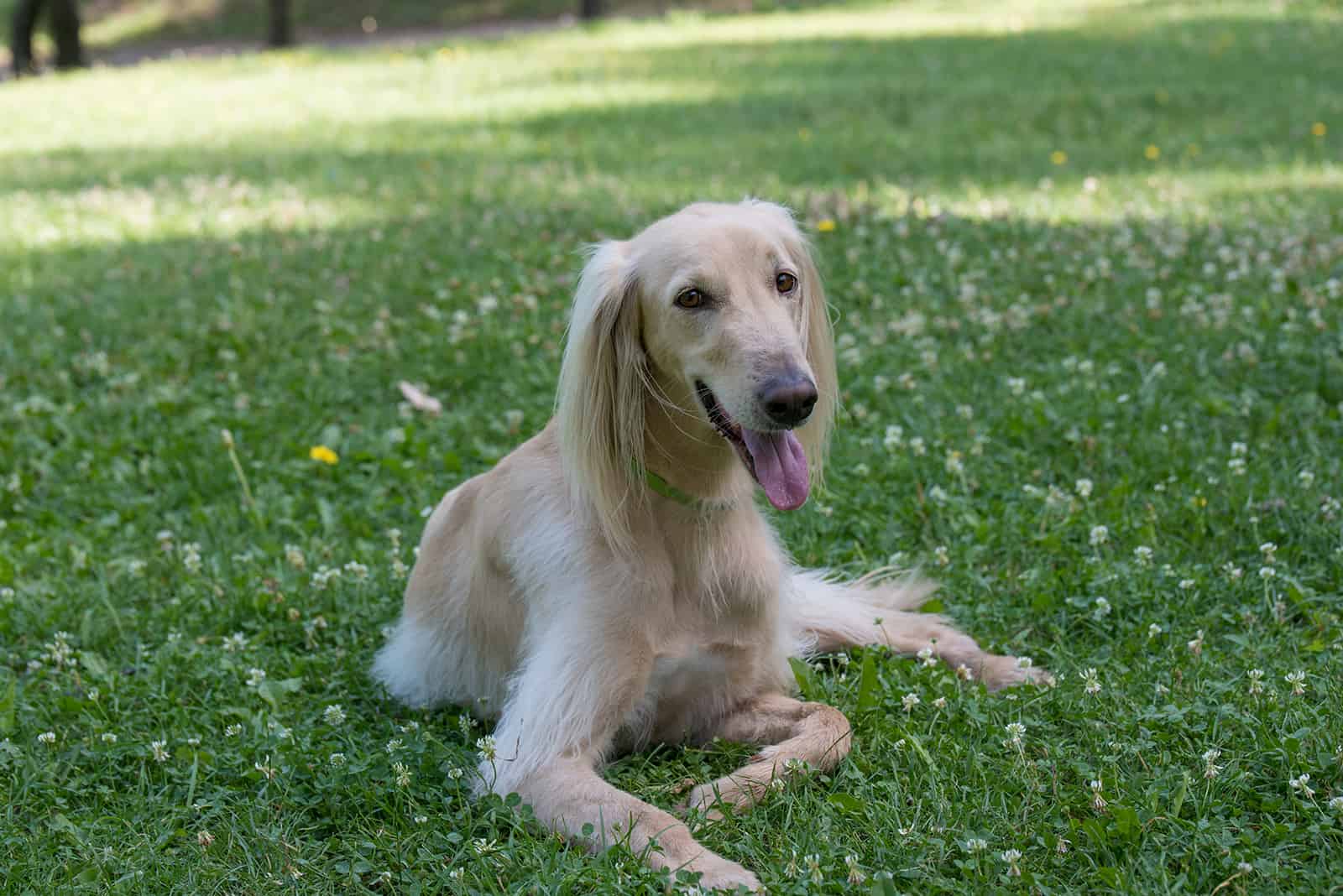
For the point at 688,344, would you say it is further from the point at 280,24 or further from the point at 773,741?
the point at 280,24

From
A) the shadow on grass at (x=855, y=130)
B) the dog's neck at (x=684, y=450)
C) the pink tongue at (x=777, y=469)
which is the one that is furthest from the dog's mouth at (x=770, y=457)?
the shadow on grass at (x=855, y=130)

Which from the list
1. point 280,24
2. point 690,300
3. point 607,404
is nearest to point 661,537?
point 607,404

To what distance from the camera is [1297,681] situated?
3.58m

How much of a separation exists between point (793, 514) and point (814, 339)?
1402mm

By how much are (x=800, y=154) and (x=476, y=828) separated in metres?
8.94

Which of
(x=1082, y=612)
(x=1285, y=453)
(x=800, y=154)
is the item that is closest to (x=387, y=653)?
(x=1082, y=612)

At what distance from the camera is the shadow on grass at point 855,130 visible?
10890 millimetres

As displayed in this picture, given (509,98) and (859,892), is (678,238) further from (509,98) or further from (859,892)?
(509,98)

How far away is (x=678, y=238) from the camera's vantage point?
143 inches

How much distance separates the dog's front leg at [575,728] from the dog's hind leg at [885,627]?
2.21 feet

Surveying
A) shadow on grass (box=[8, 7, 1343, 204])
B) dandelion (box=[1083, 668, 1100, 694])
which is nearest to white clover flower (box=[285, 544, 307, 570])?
dandelion (box=[1083, 668, 1100, 694])

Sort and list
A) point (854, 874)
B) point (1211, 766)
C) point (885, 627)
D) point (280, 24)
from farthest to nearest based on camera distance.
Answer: point (280, 24) < point (885, 627) < point (1211, 766) < point (854, 874)

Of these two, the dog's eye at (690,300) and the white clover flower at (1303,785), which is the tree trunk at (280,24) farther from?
the white clover flower at (1303,785)

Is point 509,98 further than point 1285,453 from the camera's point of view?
Yes
